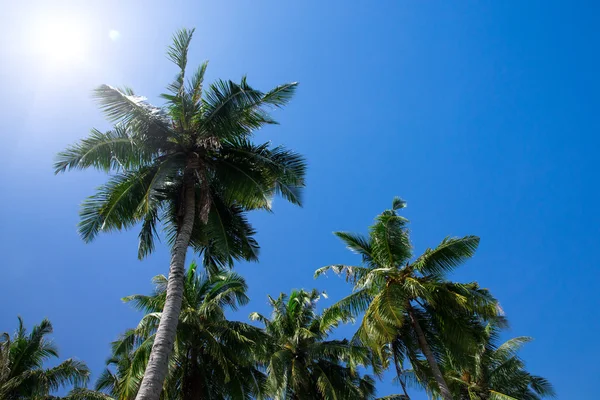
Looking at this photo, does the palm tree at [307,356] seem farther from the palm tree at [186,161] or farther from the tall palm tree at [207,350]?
the palm tree at [186,161]

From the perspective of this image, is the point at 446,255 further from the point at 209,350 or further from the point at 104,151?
the point at 104,151

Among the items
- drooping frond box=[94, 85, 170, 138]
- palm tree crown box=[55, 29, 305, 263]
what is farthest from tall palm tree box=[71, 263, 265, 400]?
drooping frond box=[94, 85, 170, 138]

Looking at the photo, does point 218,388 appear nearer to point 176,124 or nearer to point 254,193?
point 254,193

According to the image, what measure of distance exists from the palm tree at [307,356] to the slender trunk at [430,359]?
8.92ft

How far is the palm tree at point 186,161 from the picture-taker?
12.3 m

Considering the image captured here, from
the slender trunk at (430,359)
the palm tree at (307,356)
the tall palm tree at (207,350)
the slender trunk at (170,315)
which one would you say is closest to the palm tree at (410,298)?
the slender trunk at (430,359)

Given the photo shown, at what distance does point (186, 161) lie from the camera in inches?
503

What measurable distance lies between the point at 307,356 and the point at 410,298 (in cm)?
610

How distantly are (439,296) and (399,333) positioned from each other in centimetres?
225

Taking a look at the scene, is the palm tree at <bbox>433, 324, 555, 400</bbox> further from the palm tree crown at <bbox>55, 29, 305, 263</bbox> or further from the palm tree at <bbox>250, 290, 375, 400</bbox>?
the palm tree crown at <bbox>55, 29, 305, 263</bbox>

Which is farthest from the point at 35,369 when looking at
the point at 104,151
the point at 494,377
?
the point at 494,377

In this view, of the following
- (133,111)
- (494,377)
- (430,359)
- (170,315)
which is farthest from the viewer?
(494,377)

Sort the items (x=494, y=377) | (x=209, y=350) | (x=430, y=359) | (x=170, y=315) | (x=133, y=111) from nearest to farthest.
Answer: (x=170, y=315)
(x=133, y=111)
(x=430, y=359)
(x=209, y=350)
(x=494, y=377)

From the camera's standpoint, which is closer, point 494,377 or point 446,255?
point 446,255
